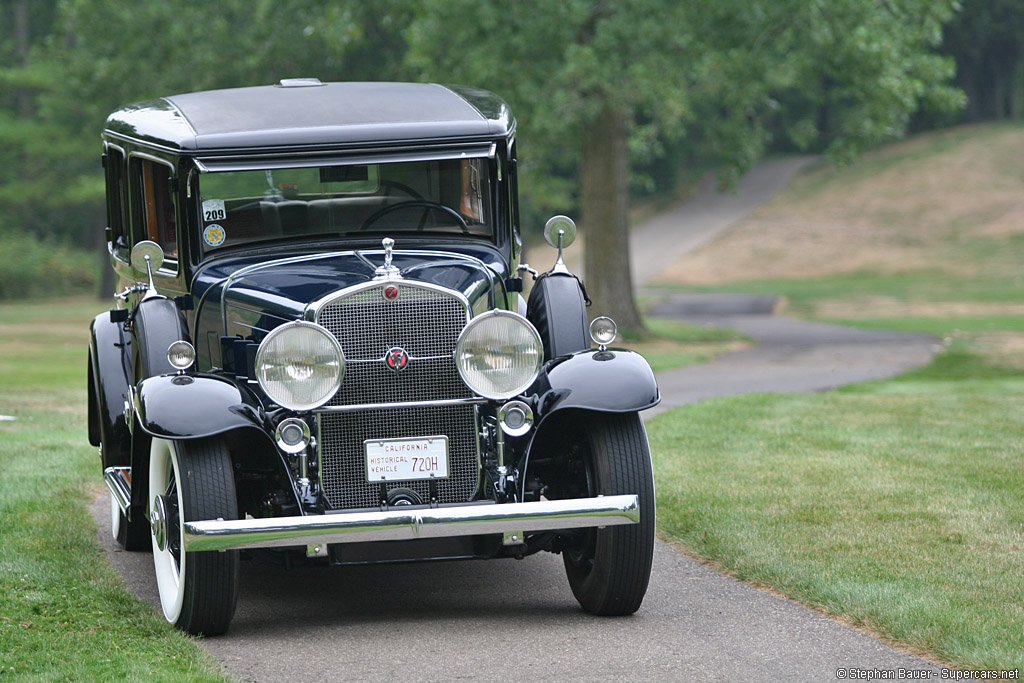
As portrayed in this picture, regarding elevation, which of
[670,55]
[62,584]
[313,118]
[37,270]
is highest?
[313,118]

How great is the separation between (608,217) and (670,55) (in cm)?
351

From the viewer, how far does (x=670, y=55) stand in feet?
61.7

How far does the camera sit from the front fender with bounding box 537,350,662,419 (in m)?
5.29

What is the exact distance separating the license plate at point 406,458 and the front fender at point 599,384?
47 centimetres

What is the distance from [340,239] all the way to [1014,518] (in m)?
3.94

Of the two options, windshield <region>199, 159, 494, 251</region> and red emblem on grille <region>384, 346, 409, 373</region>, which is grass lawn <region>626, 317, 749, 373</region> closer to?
windshield <region>199, 159, 494, 251</region>

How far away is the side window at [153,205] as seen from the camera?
6172 millimetres

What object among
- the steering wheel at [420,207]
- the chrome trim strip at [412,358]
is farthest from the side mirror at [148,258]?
the chrome trim strip at [412,358]

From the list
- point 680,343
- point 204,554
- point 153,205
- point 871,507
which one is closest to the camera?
point 204,554

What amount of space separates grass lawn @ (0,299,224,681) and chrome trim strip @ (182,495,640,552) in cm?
47

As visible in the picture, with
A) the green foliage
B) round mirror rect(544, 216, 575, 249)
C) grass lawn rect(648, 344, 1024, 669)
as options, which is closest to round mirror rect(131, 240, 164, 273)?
round mirror rect(544, 216, 575, 249)

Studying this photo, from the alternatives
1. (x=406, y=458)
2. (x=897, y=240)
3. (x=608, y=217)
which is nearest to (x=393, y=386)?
(x=406, y=458)

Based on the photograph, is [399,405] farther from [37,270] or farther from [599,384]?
[37,270]

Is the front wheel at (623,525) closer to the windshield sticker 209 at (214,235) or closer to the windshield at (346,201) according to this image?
the windshield at (346,201)
